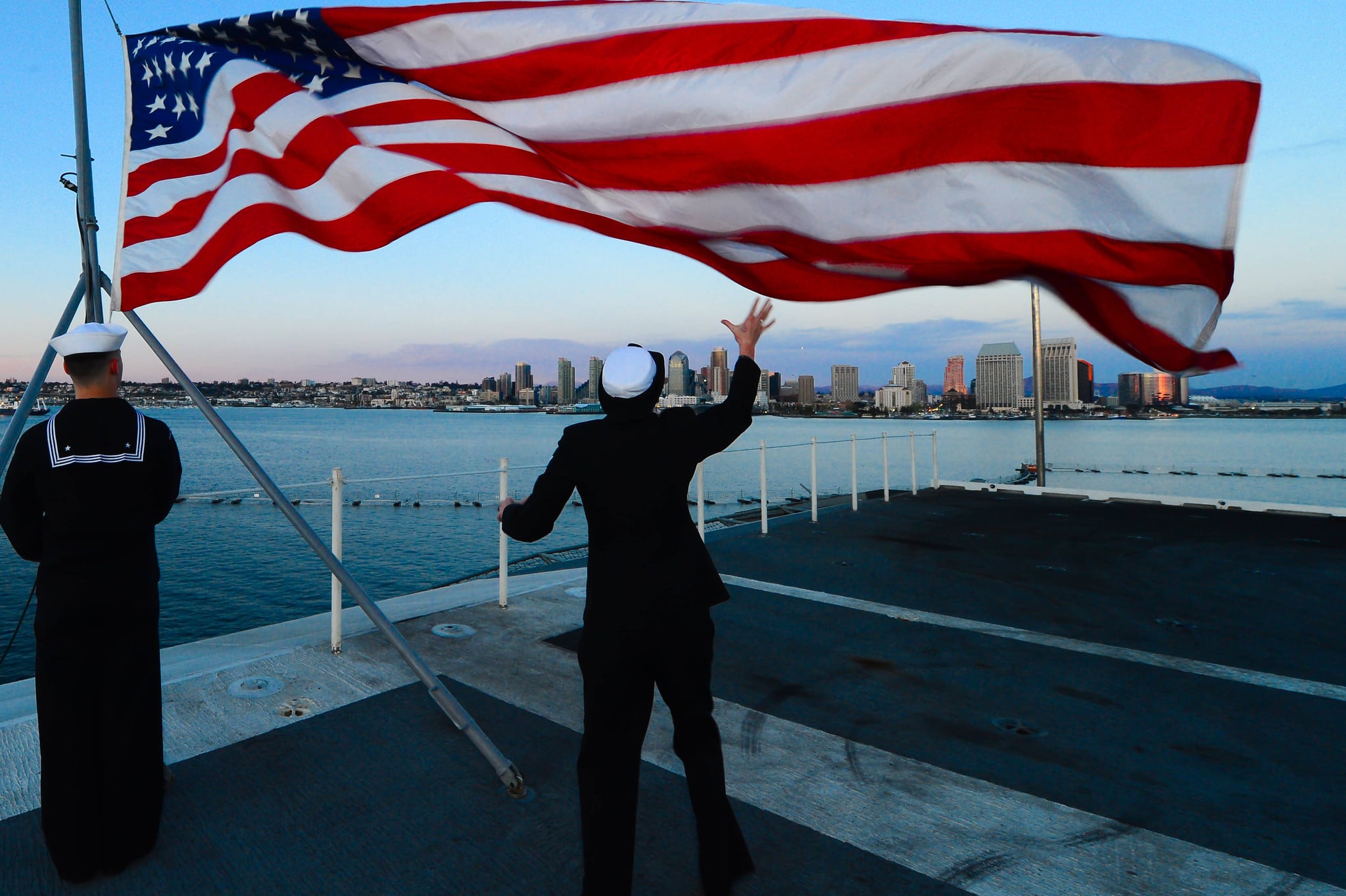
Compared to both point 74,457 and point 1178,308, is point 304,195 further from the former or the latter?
point 1178,308

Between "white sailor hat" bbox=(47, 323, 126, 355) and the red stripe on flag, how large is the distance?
1638 millimetres

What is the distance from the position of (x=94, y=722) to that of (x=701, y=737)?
1836 mm

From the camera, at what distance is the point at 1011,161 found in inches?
85.6

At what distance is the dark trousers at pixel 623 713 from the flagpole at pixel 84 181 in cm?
237

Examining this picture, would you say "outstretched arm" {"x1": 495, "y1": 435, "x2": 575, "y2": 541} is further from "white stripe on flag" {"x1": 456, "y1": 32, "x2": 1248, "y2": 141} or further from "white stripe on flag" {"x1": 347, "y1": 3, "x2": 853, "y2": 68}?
"white stripe on flag" {"x1": 347, "y1": 3, "x2": 853, "y2": 68}

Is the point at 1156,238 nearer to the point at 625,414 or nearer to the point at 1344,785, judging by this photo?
the point at 625,414

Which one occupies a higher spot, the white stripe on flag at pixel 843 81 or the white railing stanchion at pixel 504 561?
the white stripe on flag at pixel 843 81

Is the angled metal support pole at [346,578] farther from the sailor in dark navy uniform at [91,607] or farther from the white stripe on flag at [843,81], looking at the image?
the white stripe on flag at [843,81]

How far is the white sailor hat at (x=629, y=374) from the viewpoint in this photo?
1.99 meters

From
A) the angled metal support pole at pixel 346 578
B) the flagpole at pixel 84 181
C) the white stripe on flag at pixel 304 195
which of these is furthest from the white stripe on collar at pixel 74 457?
the white stripe on flag at pixel 304 195

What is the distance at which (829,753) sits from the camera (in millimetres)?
3125

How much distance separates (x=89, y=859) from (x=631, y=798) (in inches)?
64.4

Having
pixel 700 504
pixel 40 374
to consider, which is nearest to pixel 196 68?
pixel 40 374

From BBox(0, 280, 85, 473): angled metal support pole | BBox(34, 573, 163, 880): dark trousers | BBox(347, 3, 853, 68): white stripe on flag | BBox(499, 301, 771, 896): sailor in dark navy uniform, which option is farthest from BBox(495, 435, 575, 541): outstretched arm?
BBox(0, 280, 85, 473): angled metal support pole
